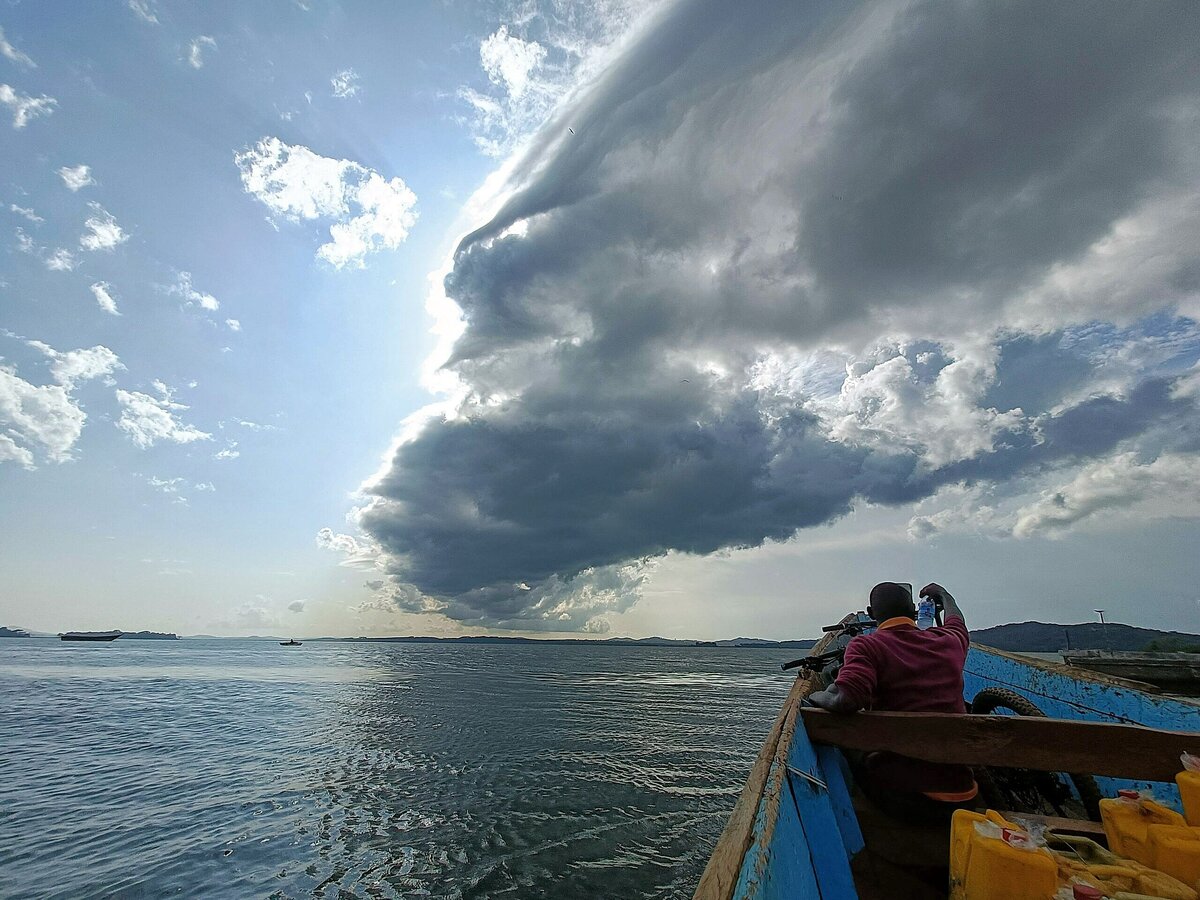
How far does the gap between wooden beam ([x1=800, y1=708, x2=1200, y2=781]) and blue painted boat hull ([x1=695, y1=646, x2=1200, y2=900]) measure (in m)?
0.66

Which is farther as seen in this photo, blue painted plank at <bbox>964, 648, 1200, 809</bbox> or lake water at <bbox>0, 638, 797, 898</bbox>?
lake water at <bbox>0, 638, 797, 898</bbox>

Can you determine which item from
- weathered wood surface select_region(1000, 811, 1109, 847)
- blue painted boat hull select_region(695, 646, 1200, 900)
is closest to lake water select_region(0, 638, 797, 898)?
blue painted boat hull select_region(695, 646, 1200, 900)

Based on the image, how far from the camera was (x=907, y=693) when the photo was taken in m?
4.05

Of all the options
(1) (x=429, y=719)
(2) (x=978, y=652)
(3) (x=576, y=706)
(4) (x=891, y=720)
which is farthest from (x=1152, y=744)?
(3) (x=576, y=706)

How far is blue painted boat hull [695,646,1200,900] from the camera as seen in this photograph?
2.24 m

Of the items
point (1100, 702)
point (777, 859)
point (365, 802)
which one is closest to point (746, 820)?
point (777, 859)

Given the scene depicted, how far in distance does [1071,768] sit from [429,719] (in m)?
25.0

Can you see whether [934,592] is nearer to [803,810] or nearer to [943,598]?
[943,598]

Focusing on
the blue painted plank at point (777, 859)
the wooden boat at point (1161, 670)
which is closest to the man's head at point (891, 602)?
the blue painted plank at point (777, 859)

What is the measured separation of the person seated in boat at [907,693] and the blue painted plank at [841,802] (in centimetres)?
30

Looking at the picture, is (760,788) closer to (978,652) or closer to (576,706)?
(978,652)

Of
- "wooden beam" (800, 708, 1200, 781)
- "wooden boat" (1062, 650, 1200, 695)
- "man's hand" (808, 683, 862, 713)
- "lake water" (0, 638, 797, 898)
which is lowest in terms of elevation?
"lake water" (0, 638, 797, 898)

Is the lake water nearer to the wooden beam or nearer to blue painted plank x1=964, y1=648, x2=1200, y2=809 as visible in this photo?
blue painted plank x1=964, y1=648, x2=1200, y2=809

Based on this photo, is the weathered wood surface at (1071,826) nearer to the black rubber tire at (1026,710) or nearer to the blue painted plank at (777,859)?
the black rubber tire at (1026,710)
